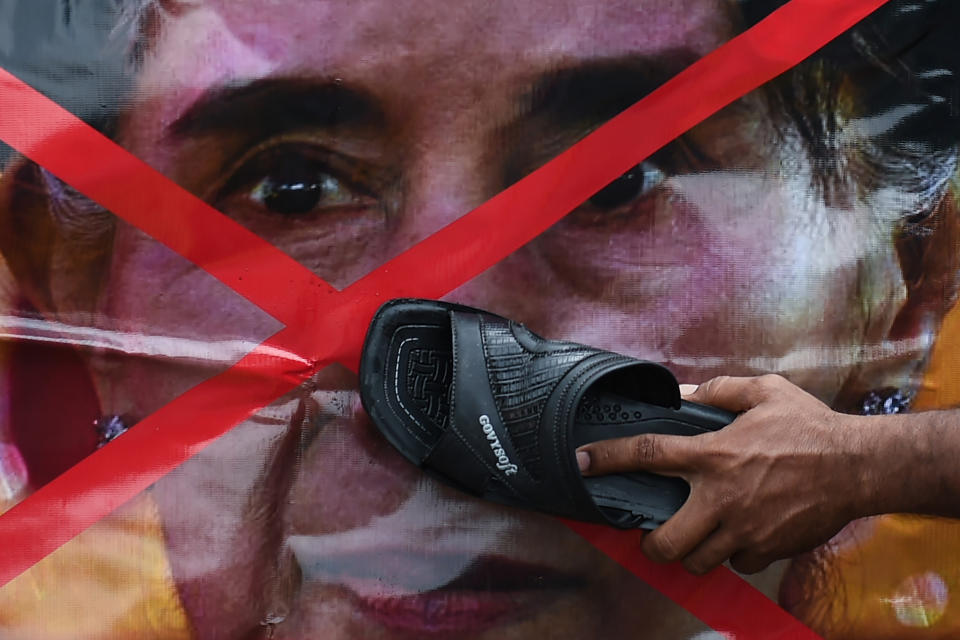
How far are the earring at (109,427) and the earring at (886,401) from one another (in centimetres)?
88

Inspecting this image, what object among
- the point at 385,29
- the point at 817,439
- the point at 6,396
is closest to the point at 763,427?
the point at 817,439

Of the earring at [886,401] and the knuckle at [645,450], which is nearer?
the knuckle at [645,450]

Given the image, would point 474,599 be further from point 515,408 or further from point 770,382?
point 770,382

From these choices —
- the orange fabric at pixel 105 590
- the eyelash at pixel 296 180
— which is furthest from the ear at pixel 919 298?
the orange fabric at pixel 105 590

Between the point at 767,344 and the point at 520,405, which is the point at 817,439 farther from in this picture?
the point at 520,405

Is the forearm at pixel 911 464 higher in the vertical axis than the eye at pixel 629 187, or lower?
lower

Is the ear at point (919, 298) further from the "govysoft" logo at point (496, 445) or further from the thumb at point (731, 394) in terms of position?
the "govysoft" logo at point (496, 445)

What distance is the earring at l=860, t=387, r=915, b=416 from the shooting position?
3.34ft

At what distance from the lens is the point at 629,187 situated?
1018 millimetres

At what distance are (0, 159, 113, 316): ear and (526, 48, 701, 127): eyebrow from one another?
535 millimetres

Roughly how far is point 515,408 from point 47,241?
573mm

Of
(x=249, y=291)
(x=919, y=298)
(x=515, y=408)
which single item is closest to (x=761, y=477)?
(x=515, y=408)

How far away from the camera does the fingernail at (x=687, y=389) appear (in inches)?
38.5

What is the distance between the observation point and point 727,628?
0.99 m
